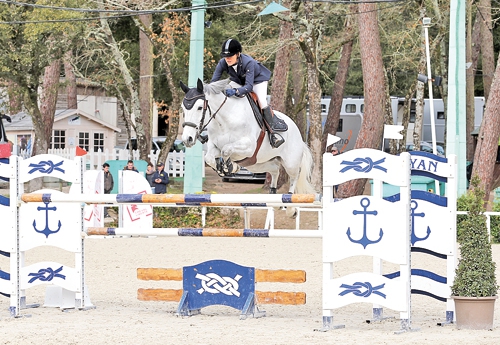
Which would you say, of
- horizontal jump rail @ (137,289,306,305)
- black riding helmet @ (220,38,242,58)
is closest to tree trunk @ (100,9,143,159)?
black riding helmet @ (220,38,242,58)

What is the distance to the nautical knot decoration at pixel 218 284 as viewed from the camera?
28.5 feet

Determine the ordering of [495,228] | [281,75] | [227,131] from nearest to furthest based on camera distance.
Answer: [227,131] → [495,228] → [281,75]

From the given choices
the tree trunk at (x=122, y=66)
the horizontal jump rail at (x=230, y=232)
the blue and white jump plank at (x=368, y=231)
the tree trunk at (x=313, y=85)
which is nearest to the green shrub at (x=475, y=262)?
the blue and white jump plank at (x=368, y=231)

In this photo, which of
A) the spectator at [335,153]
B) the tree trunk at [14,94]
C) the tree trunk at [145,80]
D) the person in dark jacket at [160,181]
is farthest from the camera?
the tree trunk at [145,80]

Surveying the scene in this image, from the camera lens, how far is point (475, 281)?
304 inches

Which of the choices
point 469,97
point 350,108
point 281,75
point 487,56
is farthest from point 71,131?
point 487,56

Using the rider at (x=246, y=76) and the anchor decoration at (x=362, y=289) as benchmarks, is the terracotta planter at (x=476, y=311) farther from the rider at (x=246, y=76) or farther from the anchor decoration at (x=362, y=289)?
the rider at (x=246, y=76)

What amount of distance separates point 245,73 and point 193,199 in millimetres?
2087

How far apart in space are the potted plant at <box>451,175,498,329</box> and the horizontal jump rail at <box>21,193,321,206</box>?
1.36 meters

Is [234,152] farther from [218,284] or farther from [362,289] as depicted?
[362,289]

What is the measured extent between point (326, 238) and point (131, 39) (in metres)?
27.8

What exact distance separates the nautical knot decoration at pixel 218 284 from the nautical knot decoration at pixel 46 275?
4.71ft

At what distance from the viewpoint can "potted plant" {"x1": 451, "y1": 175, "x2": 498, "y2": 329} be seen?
304 inches

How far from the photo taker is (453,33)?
706 inches
